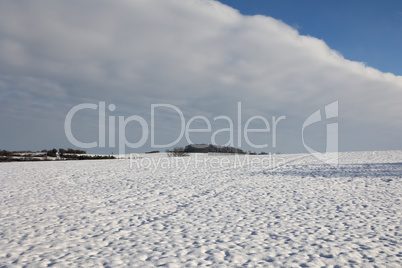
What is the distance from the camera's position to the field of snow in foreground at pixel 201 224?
18.9 feet

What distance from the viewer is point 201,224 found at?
26.3 ft

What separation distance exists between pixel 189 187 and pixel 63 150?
109 ft

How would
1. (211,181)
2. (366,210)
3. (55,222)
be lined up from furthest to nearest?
(211,181) → (366,210) → (55,222)

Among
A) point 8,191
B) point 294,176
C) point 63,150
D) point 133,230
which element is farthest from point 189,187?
point 63,150

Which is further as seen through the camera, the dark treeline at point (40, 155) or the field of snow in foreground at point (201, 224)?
the dark treeline at point (40, 155)

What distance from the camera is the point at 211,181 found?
51.0 ft

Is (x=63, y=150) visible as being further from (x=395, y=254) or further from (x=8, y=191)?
(x=395, y=254)

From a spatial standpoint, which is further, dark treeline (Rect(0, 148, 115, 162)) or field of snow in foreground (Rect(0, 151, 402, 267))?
dark treeline (Rect(0, 148, 115, 162))

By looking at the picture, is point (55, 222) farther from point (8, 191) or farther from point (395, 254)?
point (395, 254)

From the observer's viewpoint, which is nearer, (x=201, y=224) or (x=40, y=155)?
(x=201, y=224)

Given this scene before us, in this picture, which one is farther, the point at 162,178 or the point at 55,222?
the point at 162,178

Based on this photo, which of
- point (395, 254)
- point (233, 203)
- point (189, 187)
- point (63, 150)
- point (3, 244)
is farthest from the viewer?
point (63, 150)

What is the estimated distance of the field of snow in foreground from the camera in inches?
227

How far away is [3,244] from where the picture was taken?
646 cm
